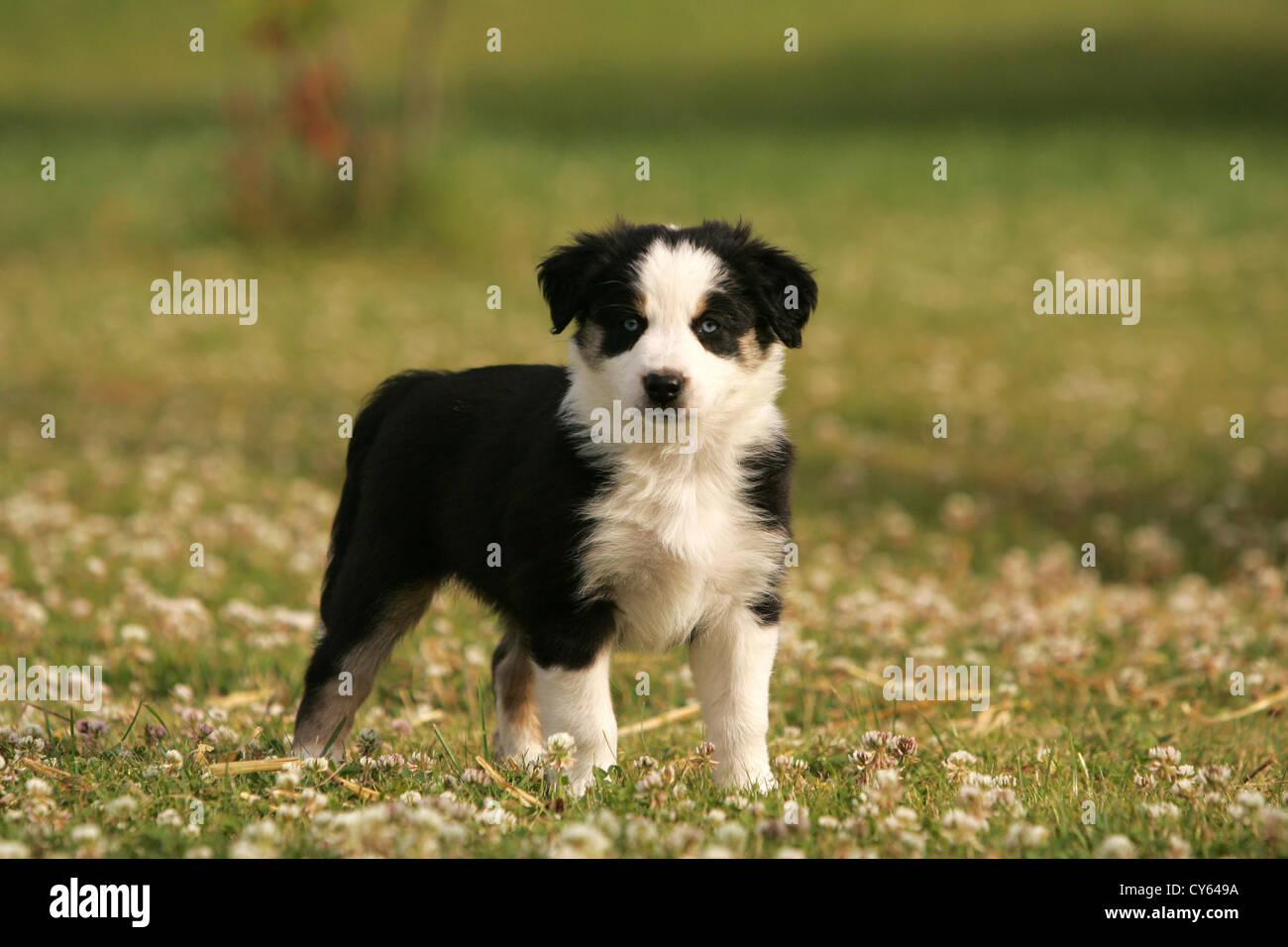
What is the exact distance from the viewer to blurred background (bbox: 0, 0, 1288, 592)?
34.6 feet

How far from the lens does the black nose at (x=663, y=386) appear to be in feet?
14.3

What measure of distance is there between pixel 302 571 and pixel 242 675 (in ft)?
5.90

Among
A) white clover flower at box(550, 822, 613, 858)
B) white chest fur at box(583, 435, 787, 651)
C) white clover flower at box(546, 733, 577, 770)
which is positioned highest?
white chest fur at box(583, 435, 787, 651)

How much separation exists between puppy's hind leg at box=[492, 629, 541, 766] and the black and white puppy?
457 millimetres

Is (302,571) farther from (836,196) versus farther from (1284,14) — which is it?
(1284,14)

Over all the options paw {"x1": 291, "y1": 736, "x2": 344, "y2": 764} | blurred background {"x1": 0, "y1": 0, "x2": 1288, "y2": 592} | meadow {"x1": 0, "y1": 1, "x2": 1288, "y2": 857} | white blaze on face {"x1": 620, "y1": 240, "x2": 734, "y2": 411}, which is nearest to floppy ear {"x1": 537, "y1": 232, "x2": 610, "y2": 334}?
white blaze on face {"x1": 620, "y1": 240, "x2": 734, "y2": 411}

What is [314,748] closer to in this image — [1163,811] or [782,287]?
[782,287]

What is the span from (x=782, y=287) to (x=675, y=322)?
18.5 inches

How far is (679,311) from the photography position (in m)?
4.54

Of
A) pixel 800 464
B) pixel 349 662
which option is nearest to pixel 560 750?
pixel 349 662

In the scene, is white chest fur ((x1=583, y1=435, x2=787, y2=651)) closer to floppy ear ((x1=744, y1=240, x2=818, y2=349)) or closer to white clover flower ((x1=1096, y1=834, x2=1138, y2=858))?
floppy ear ((x1=744, y1=240, x2=818, y2=349))

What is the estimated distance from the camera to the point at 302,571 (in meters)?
8.20
